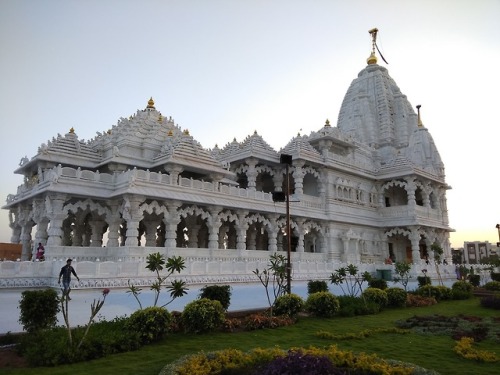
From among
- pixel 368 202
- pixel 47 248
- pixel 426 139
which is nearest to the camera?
pixel 47 248

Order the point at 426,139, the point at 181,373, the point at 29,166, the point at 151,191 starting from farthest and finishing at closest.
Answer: the point at 426,139 → the point at 29,166 → the point at 151,191 → the point at 181,373

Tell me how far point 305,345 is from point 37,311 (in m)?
5.80

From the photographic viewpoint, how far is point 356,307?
12.6m

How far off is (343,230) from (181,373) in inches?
1150

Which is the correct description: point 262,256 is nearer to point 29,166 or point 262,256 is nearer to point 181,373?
point 29,166

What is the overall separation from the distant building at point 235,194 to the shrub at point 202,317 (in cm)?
924

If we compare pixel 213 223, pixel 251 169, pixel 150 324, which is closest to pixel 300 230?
pixel 251 169

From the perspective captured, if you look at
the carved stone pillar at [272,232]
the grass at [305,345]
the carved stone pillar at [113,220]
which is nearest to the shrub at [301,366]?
the grass at [305,345]

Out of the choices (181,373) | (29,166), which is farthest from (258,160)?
(181,373)

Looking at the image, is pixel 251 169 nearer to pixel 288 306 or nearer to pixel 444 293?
pixel 444 293

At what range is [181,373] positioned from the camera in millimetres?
5812

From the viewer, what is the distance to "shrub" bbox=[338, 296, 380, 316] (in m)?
12.2

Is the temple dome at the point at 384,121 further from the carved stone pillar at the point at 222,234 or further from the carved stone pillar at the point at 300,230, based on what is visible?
the carved stone pillar at the point at 222,234

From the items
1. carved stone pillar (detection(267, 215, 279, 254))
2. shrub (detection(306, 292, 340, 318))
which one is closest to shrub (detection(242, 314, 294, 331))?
shrub (detection(306, 292, 340, 318))
